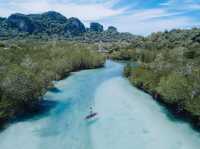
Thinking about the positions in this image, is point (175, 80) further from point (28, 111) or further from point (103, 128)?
point (28, 111)

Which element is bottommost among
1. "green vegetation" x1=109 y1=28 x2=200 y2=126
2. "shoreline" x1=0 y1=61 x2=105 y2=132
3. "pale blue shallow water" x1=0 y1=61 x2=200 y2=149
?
"pale blue shallow water" x1=0 y1=61 x2=200 y2=149

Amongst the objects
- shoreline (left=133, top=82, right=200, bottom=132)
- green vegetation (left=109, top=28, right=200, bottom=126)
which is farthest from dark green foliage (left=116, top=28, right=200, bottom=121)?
shoreline (left=133, top=82, right=200, bottom=132)

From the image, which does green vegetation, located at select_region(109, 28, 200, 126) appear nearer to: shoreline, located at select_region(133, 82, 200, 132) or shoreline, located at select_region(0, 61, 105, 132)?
shoreline, located at select_region(133, 82, 200, 132)

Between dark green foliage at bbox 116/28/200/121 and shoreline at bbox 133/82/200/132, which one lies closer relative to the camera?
shoreline at bbox 133/82/200/132

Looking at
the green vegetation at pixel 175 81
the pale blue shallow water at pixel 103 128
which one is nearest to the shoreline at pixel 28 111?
the pale blue shallow water at pixel 103 128

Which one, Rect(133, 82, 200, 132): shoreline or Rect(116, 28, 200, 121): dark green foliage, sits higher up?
Rect(116, 28, 200, 121): dark green foliage

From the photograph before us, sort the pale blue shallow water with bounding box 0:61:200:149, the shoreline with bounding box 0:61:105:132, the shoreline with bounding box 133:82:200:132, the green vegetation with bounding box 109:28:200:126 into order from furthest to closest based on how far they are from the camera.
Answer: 1. the green vegetation with bounding box 109:28:200:126
2. the shoreline with bounding box 133:82:200:132
3. the shoreline with bounding box 0:61:105:132
4. the pale blue shallow water with bounding box 0:61:200:149

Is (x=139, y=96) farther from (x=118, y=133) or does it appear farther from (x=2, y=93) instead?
(x=2, y=93)

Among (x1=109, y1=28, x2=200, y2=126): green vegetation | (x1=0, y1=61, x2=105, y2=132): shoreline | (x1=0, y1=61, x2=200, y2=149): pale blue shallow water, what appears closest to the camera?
(x1=0, y1=61, x2=200, y2=149): pale blue shallow water

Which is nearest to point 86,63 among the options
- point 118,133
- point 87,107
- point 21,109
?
point 87,107
